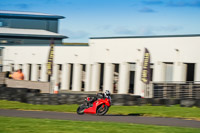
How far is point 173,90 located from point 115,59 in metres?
13.5

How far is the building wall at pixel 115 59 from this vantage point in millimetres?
33438

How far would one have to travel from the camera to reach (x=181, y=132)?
1079 cm

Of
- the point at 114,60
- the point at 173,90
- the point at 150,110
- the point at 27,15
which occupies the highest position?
the point at 27,15

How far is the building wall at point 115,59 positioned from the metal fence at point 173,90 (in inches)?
44.2

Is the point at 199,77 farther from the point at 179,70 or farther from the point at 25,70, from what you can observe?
the point at 25,70

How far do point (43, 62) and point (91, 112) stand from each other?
34.7m

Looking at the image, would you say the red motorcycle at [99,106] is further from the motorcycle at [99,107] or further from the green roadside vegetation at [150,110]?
the green roadside vegetation at [150,110]

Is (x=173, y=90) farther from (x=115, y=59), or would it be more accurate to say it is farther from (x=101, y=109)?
(x=115, y=59)

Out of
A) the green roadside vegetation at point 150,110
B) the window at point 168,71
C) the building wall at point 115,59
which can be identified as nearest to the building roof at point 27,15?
the building wall at point 115,59

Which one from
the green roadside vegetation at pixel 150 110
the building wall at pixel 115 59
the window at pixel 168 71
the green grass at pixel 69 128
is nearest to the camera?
the green grass at pixel 69 128

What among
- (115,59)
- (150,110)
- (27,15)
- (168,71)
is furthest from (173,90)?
(27,15)

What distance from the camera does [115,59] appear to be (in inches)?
1555

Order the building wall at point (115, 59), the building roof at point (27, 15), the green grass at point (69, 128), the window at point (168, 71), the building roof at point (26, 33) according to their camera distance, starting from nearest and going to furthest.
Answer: the green grass at point (69, 128), the building wall at point (115, 59), the window at point (168, 71), the building roof at point (26, 33), the building roof at point (27, 15)

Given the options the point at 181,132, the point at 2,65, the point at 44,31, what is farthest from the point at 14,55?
the point at 181,132
